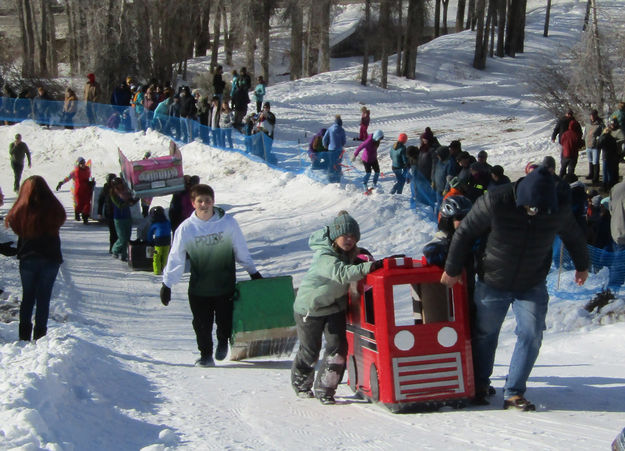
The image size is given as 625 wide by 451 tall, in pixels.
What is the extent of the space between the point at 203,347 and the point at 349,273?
251cm

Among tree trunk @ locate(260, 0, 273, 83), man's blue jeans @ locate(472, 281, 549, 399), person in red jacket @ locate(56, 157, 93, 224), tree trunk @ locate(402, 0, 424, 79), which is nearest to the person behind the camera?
man's blue jeans @ locate(472, 281, 549, 399)

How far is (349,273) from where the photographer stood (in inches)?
235

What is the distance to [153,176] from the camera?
17.8m

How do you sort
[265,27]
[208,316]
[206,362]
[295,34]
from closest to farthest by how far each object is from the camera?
[208,316] → [206,362] → [265,27] → [295,34]

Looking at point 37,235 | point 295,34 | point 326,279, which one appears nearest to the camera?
point 326,279

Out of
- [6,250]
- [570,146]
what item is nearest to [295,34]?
[570,146]

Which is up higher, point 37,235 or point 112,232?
point 37,235

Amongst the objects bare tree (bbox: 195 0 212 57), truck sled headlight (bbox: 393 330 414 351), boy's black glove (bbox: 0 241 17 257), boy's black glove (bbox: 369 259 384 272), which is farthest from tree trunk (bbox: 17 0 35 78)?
truck sled headlight (bbox: 393 330 414 351)

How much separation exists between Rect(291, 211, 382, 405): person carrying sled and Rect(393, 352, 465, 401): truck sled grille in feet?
1.90

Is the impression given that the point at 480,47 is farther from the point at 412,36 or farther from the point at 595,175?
the point at 595,175

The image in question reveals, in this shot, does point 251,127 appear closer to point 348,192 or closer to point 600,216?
Answer: point 348,192

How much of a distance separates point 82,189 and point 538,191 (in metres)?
14.5

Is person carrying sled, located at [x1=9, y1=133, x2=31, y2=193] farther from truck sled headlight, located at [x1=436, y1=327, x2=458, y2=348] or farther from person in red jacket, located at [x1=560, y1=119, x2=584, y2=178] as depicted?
truck sled headlight, located at [x1=436, y1=327, x2=458, y2=348]

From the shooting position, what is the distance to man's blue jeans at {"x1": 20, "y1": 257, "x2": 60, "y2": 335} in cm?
788
